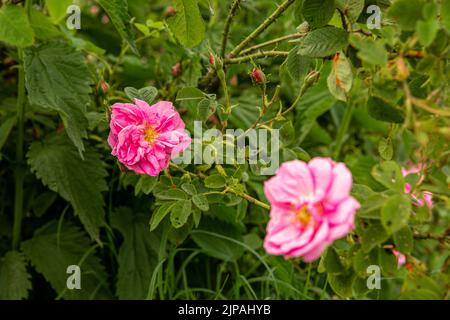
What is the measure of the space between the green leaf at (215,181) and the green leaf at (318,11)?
23 centimetres

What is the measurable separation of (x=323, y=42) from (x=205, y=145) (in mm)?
260

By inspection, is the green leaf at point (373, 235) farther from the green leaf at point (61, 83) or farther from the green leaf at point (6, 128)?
the green leaf at point (6, 128)

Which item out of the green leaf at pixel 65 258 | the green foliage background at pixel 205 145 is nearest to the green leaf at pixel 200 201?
the green foliage background at pixel 205 145

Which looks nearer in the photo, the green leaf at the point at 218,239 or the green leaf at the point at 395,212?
the green leaf at the point at 395,212

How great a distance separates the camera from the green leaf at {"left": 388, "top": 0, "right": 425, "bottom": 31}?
740mm

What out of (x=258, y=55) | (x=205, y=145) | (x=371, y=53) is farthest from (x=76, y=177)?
(x=371, y=53)

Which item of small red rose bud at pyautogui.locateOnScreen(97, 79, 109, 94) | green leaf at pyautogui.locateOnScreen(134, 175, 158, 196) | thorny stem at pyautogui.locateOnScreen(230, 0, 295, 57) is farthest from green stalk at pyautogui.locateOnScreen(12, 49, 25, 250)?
thorny stem at pyautogui.locateOnScreen(230, 0, 295, 57)

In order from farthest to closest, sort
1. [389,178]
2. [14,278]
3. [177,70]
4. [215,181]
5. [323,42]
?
1. [177,70]
2. [14,278]
3. [215,181]
4. [323,42]
5. [389,178]

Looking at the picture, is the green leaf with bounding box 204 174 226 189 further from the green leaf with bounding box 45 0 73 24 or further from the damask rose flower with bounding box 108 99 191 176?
the green leaf with bounding box 45 0 73 24

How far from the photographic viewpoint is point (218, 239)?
129 centimetres

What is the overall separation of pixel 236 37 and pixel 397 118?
71 cm

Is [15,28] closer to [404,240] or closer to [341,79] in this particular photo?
[341,79]

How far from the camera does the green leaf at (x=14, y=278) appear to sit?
3.82 feet

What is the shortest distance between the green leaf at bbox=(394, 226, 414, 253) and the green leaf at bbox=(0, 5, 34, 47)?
0.52 metres
